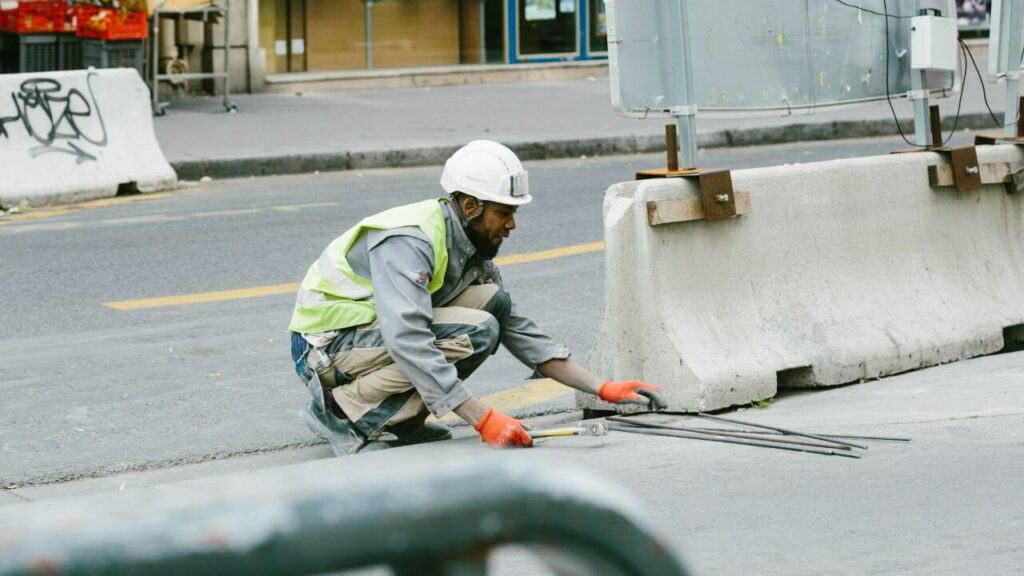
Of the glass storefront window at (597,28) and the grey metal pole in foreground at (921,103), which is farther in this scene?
the glass storefront window at (597,28)

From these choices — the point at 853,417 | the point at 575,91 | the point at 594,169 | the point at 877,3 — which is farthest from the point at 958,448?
the point at 575,91

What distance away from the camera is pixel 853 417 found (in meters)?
5.21

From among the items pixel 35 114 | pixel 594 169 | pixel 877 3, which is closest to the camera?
pixel 877 3

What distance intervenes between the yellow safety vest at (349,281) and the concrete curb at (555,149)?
25.3 ft

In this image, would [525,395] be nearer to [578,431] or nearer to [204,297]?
[578,431]

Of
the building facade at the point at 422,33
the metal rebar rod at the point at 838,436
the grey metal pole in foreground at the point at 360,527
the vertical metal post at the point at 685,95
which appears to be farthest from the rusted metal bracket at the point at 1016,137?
the building facade at the point at 422,33

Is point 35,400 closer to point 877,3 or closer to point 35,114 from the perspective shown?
point 877,3

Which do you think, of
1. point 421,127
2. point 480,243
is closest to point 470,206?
point 480,243

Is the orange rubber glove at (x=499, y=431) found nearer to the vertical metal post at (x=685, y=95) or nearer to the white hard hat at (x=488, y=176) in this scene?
the white hard hat at (x=488, y=176)

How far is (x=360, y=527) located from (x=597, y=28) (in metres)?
20.2

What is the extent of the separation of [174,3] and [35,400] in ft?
36.6

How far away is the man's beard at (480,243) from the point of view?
194 inches

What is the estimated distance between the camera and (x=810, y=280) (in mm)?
5730

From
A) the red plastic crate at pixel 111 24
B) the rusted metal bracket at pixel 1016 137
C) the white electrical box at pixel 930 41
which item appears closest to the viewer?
the white electrical box at pixel 930 41
